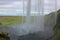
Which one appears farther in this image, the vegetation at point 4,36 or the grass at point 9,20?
the grass at point 9,20

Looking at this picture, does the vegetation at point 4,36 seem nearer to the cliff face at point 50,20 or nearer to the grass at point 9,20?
the grass at point 9,20

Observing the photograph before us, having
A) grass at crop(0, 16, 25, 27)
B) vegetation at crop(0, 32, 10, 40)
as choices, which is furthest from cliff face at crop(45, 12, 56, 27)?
vegetation at crop(0, 32, 10, 40)

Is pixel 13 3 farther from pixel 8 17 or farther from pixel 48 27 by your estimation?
pixel 48 27

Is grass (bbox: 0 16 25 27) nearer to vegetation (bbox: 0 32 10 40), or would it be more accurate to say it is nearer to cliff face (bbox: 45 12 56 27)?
vegetation (bbox: 0 32 10 40)

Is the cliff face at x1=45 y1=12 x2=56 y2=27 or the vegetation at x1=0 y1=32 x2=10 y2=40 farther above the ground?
Answer: the cliff face at x1=45 y1=12 x2=56 y2=27

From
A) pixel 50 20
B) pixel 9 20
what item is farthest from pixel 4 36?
pixel 50 20

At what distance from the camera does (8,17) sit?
8.37ft

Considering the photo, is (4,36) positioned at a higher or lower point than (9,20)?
lower

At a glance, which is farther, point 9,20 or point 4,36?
point 9,20

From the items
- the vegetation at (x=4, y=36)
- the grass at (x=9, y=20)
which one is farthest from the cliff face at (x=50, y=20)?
the vegetation at (x=4, y=36)

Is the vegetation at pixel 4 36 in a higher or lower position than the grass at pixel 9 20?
lower

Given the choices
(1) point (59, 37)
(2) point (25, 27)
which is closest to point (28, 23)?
(2) point (25, 27)

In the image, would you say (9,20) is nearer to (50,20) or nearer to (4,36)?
(4,36)

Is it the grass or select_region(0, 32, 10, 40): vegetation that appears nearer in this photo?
select_region(0, 32, 10, 40): vegetation
